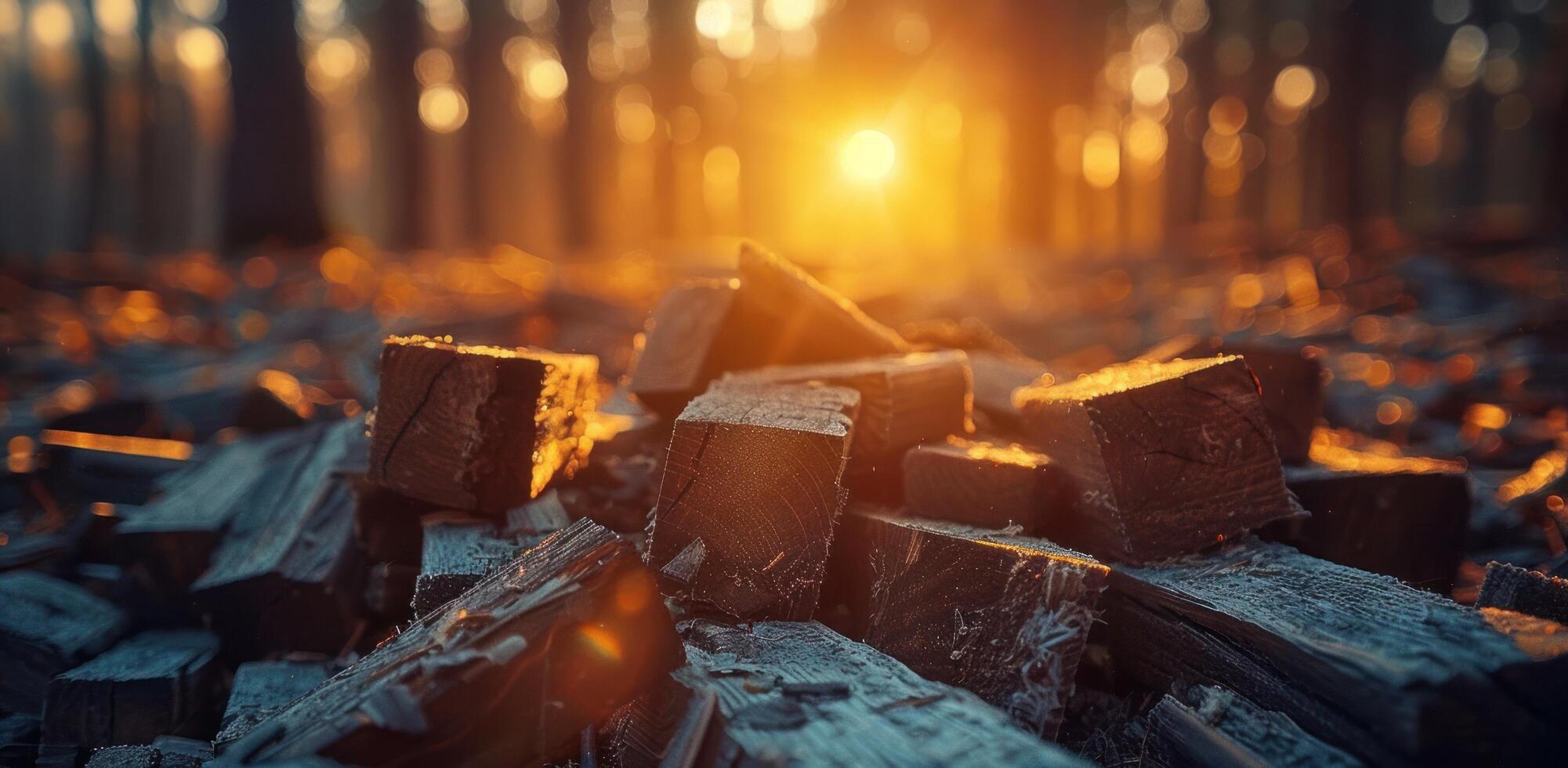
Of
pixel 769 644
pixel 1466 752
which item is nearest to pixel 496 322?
pixel 769 644

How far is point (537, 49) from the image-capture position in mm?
33562

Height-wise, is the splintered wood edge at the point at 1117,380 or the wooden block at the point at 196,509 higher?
the splintered wood edge at the point at 1117,380

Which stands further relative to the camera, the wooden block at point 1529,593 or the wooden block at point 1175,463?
the wooden block at point 1175,463

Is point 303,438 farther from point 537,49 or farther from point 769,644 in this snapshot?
point 537,49

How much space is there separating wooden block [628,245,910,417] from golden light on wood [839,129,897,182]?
28.4 metres

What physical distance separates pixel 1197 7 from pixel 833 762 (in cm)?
3247

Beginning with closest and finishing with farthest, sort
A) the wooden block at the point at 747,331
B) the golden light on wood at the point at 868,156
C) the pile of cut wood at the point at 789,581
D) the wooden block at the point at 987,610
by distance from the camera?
the pile of cut wood at the point at 789,581
the wooden block at the point at 987,610
the wooden block at the point at 747,331
the golden light on wood at the point at 868,156

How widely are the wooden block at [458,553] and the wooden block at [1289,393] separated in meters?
2.03

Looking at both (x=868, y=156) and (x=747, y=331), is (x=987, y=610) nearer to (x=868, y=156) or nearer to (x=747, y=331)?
(x=747, y=331)

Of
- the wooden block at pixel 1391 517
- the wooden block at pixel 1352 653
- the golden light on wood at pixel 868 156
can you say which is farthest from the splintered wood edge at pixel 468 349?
the golden light on wood at pixel 868 156

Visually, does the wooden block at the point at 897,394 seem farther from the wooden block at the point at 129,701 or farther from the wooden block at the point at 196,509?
the wooden block at the point at 196,509

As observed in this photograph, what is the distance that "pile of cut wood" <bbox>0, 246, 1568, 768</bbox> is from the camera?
1.37 m

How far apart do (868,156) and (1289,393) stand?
3232 centimetres

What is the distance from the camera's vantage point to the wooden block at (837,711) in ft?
4.12
